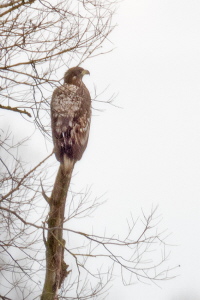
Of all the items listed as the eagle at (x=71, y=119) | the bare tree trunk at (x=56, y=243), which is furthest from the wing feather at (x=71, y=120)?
the bare tree trunk at (x=56, y=243)

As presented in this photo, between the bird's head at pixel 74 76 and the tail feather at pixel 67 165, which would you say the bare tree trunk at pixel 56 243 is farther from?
the bird's head at pixel 74 76

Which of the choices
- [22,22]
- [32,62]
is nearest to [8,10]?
[22,22]

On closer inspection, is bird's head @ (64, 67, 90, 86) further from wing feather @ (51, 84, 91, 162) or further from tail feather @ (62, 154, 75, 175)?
tail feather @ (62, 154, 75, 175)

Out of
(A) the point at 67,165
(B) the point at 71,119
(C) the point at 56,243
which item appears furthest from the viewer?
(C) the point at 56,243

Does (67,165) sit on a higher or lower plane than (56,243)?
higher

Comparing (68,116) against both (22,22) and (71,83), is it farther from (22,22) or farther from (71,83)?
(22,22)

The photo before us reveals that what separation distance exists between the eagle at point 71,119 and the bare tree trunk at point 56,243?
164mm

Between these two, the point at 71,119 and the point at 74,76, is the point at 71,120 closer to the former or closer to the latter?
the point at 71,119

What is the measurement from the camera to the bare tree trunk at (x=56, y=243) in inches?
260

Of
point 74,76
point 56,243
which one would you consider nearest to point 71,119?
point 74,76

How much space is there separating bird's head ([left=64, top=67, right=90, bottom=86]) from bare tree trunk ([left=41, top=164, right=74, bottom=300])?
94 cm

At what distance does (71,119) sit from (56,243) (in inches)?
55.5

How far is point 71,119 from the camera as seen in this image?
21.1 feet

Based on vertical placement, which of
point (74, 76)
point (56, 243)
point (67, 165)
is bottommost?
point (56, 243)
